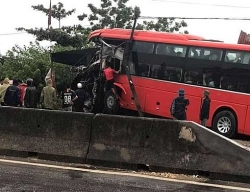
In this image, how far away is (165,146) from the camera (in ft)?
23.0

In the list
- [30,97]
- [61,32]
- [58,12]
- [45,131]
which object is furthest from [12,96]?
[58,12]

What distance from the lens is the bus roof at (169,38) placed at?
13164 millimetres

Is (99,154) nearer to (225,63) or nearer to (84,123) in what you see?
(84,123)

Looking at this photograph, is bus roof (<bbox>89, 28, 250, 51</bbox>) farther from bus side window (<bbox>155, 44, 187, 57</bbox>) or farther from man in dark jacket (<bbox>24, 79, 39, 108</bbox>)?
man in dark jacket (<bbox>24, 79, 39, 108</bbox>)

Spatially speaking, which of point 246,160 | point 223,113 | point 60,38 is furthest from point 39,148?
point 60,38

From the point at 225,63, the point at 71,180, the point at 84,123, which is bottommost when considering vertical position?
the point at 71,180

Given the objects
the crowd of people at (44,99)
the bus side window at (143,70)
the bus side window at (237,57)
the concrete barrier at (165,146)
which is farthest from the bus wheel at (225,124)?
the concrete barrier at (165,146)

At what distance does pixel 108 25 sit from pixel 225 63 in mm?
23530

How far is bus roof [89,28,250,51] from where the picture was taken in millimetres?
13164

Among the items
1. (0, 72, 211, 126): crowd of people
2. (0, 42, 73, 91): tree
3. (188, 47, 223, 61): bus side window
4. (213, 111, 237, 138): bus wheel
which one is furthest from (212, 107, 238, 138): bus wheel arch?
(0, 42, 73, 91): tree

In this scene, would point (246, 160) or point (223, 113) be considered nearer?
point (246, 160)

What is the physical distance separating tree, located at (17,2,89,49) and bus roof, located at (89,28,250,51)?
560 inches

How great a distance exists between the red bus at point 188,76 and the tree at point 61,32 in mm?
14831

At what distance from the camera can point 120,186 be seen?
19.7 ft
